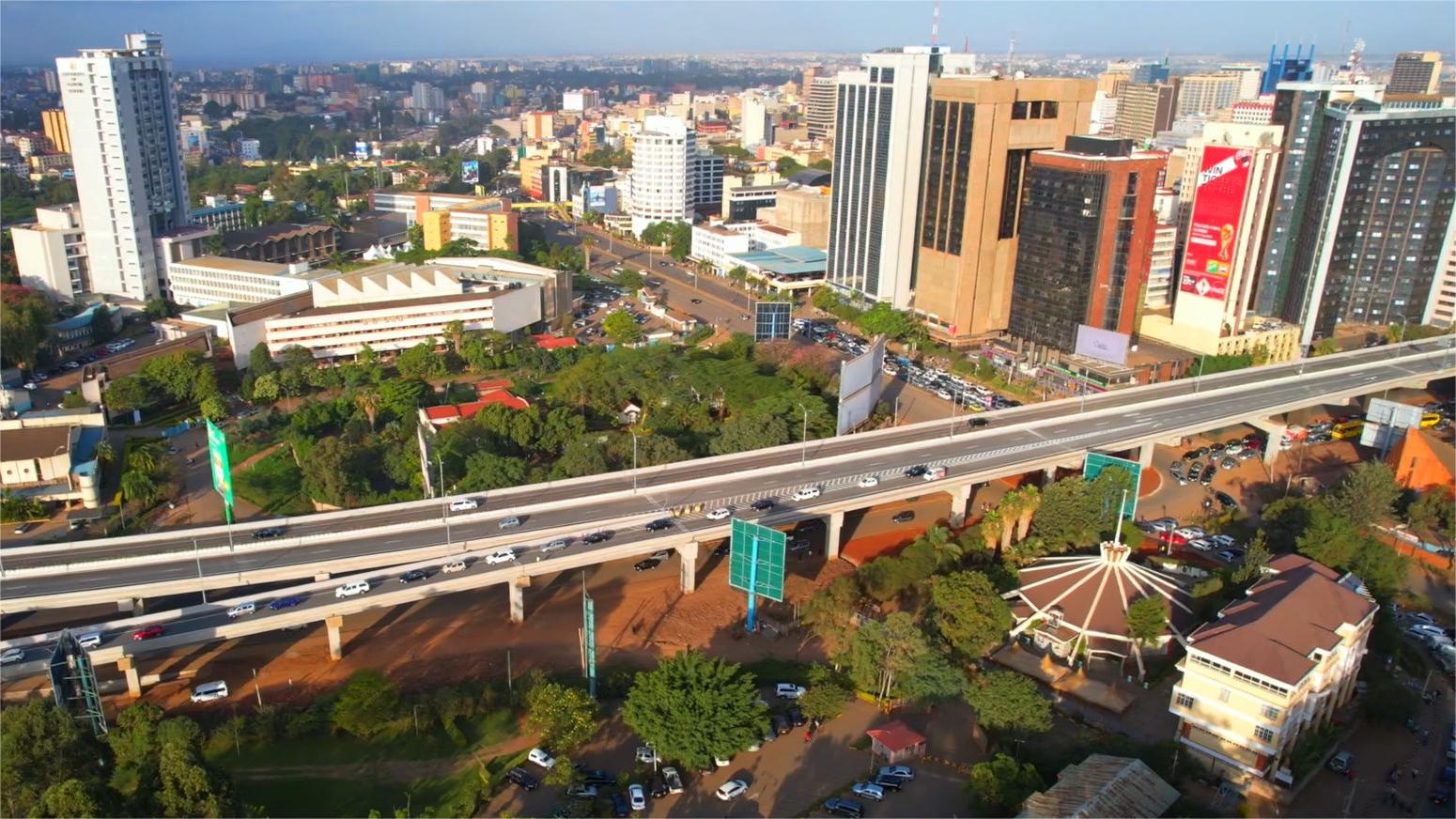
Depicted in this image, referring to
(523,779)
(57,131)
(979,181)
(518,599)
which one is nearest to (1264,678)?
(523,779)

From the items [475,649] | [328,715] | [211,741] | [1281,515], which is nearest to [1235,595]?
[1281,515]

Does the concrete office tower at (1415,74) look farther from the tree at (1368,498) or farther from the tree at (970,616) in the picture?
the tree at (970,616)

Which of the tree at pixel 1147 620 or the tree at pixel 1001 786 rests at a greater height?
the tree at pixel 1147 620

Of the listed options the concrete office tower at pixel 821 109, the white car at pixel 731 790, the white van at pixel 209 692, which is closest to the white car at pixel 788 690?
the white car at pixel 731 790

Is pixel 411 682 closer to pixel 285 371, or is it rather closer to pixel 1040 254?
pixel 285 371

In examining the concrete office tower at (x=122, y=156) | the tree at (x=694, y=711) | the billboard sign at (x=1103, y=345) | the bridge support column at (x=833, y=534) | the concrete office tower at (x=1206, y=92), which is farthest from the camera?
the concrete office tower at (x=1206, y=92)

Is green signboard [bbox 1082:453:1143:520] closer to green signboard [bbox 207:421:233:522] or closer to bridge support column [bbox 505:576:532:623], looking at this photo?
bridge support column [bbox 505:576:532:623]
